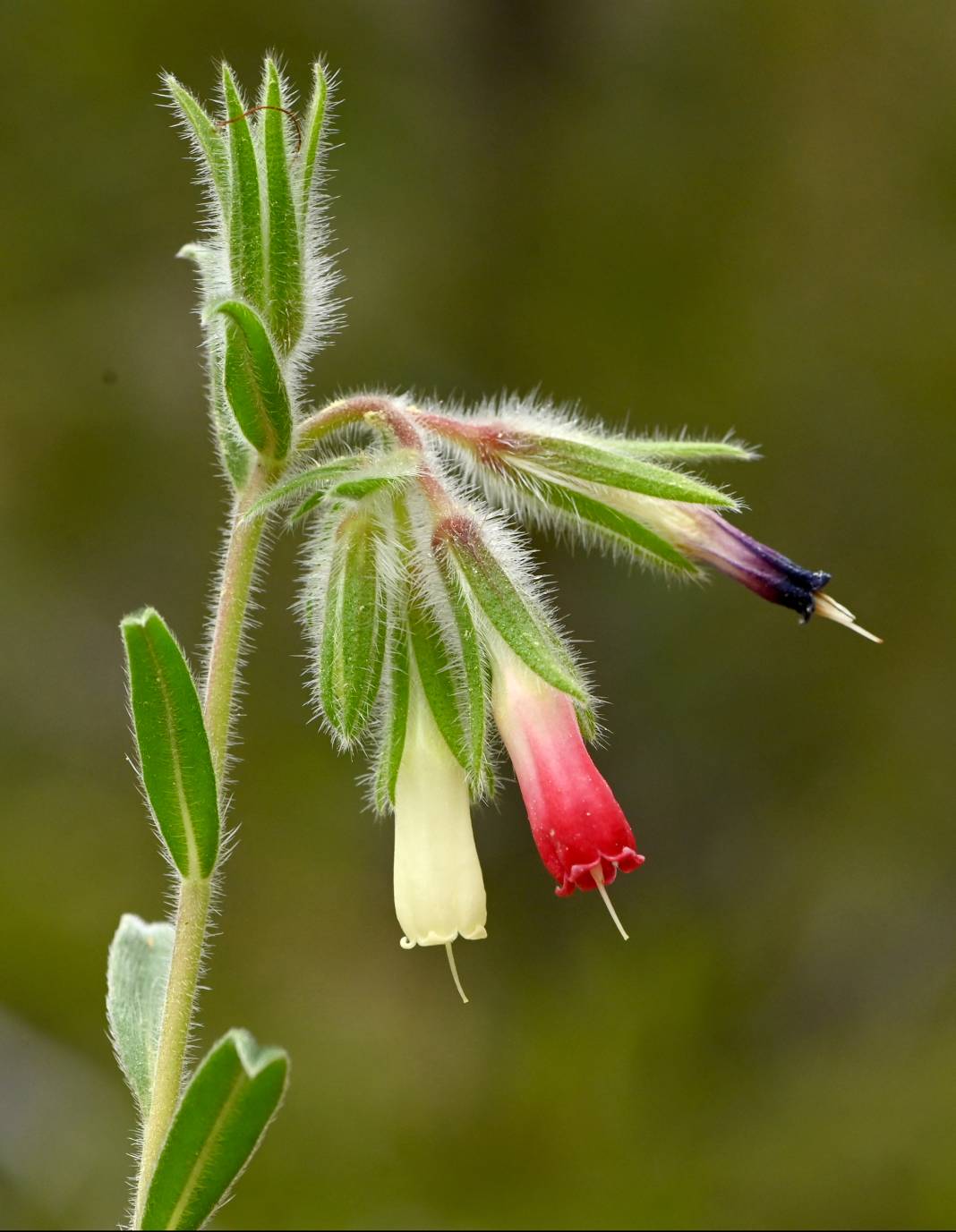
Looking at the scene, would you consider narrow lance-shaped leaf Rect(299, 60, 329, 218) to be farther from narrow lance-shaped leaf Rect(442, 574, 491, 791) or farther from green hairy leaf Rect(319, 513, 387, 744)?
narrow lance-shaped leaf Rect(442, 574, 491, 791)

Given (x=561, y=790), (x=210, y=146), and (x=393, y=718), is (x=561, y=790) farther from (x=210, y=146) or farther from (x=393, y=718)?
(x=210, y=146)

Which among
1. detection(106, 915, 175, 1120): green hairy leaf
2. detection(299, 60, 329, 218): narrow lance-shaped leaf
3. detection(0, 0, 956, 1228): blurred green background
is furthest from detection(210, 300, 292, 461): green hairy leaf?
detection(0, 0, 956, 1228): blurred green background

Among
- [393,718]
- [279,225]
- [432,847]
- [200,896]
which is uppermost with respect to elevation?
[279,225]

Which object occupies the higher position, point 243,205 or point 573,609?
point 243,205

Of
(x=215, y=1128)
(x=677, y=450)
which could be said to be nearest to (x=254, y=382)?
(x=677, y=450)

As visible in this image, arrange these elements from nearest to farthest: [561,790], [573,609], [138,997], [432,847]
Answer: [561,790], [432,847], [138,997], [573,609]

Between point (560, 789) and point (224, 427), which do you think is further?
point (224, 427)

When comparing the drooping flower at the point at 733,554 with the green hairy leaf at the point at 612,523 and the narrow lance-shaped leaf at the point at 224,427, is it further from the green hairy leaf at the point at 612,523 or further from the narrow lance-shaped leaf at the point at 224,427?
the narrow lance-shaped leaf at the point at 224,427
